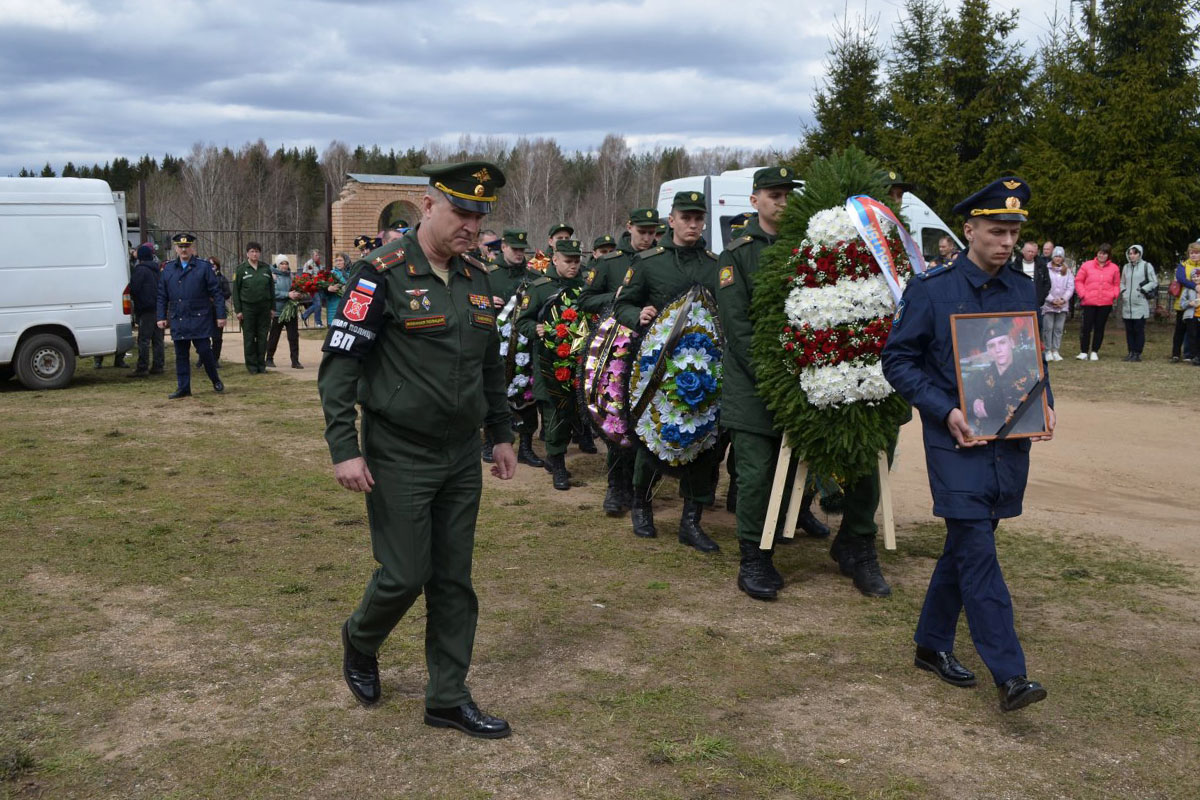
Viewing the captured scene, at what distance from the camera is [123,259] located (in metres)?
15.3

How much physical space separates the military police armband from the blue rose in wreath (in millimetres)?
3374

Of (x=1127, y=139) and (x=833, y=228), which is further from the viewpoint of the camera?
(x=1127, y=139)

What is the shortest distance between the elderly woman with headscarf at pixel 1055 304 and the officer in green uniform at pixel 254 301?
12413 millimetres

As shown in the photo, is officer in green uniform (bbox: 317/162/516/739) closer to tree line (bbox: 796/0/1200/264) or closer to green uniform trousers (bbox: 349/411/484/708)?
green uniform trousers (bbox: 349/411/484/708)

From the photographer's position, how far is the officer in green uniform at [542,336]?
9.48 meters

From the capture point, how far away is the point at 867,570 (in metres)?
6.39

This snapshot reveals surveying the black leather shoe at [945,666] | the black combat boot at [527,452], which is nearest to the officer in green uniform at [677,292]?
the black leather shoe at [945,666]

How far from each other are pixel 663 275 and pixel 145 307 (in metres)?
11.8

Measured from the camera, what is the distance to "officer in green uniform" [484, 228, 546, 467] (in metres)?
10.4

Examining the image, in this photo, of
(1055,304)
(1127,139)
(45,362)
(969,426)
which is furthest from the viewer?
(1127,139)

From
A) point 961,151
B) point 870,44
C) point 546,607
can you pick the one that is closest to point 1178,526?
point 546,607

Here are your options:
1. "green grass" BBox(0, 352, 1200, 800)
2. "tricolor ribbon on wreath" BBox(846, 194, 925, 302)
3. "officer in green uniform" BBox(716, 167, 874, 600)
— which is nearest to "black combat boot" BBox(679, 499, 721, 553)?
"green grass" BBox(0, 352, 1200, 800)

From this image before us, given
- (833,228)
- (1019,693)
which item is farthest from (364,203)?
(1019,693)

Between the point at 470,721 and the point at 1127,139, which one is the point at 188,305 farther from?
the point at 1127,139
